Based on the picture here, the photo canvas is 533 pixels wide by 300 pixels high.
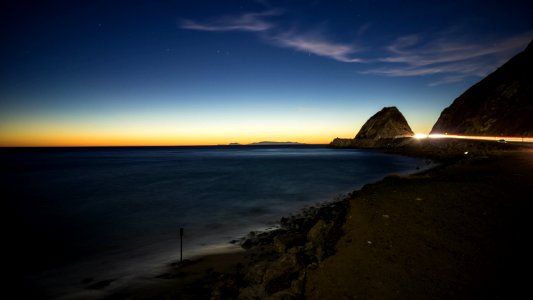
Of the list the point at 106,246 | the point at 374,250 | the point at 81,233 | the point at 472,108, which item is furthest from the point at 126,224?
the point at 472,108

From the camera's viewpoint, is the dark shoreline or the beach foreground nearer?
the beach foreground

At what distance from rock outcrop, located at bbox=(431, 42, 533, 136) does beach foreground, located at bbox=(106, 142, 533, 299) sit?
70.6 meters

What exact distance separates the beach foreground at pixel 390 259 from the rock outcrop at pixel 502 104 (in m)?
70.6

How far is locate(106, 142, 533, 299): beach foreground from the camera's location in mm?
6074

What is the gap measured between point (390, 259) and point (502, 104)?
306 ft

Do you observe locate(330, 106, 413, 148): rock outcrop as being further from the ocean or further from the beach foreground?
the beach foreground

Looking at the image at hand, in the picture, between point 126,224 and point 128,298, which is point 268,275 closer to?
point 128,298

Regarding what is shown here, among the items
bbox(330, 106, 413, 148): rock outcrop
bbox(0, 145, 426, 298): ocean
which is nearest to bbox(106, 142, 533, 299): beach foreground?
bbox(0, 145, 426, 298): ocean

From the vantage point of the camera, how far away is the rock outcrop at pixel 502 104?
66.2 meters

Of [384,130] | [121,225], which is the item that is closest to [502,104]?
[121,225]

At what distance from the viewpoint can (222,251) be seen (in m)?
12.3

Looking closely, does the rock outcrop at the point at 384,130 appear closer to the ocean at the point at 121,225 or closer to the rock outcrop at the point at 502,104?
the rock outcrop at the point at 502,104

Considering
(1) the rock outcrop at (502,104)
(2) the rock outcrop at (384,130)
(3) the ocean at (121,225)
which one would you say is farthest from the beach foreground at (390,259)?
(2) the rock outcrop at (384,130)

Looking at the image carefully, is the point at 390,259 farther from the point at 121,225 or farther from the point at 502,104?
the point at 502,104
